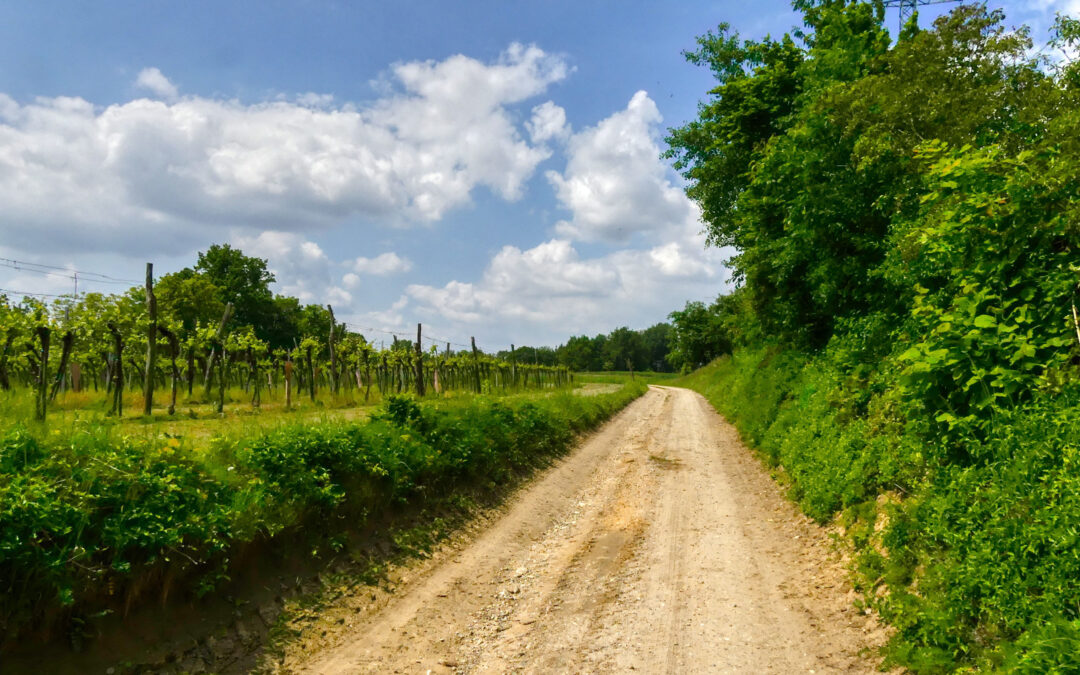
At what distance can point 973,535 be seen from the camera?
13.9 ft

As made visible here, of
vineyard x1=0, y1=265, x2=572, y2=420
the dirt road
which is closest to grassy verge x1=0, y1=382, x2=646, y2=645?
the dirt road

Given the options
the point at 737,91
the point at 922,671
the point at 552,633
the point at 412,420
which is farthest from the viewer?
the point at 737,91

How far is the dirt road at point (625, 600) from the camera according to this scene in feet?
15.7

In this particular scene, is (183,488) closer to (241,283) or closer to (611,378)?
(241,283)

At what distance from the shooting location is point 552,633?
17.4 feet

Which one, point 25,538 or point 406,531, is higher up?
point 25,538

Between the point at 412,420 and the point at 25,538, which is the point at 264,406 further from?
the point at 25,538

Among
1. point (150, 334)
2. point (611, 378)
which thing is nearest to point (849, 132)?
point (150, 334)

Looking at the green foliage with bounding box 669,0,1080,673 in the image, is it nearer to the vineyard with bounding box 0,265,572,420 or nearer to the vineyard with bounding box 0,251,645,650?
the vineyard with bounding box 0,251,645,650

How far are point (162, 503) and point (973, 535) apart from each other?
6628 mm

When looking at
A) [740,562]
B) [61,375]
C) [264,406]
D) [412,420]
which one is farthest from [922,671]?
[264,406]

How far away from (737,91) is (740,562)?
15.5 metres

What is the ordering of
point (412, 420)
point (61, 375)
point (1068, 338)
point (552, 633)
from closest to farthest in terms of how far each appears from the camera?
point (1068, 338), point (552, 633), point (412, 420), point (61, 375)

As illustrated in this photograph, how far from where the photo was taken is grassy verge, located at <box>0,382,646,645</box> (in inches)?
161
